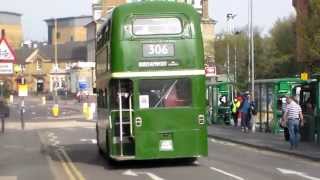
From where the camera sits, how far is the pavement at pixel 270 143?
23737 mm

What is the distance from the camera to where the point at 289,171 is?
18594mm

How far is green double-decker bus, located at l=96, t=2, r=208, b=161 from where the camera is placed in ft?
64.3

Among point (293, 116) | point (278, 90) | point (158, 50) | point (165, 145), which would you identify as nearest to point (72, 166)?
point (165, 145)

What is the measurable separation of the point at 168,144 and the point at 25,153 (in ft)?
30.8

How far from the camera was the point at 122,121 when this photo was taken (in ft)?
64.9

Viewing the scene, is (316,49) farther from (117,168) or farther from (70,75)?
(70,75)

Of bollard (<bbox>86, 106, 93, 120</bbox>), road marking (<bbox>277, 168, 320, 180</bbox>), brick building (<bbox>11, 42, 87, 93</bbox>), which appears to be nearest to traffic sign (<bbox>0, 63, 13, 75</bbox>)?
road marking (<bbox>277, 168, 320, 180</bbox>)

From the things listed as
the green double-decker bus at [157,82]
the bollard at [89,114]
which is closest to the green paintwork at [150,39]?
the green double-decker bus at [157,82]

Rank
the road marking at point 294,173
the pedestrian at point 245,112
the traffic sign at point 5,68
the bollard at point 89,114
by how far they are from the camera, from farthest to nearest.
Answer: the bollard at point 89,114, the pedestrian at point 245,112, the traffic sign at point 5,68, the road marking at point 294,173

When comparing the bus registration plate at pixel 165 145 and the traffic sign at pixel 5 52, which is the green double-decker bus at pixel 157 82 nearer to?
the bus registration plate at pixel 165 145

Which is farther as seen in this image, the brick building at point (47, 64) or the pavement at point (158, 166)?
the brick building at point (47, 64)

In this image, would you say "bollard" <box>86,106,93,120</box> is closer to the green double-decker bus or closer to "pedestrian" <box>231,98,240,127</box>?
"pedestrian" <box>231,98,240,127</box>

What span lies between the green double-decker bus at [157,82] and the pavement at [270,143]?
4.38 metres

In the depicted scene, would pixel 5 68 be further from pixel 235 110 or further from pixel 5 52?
pixel 235 110
